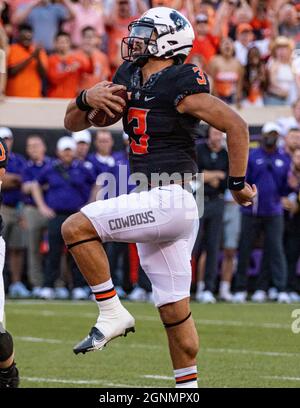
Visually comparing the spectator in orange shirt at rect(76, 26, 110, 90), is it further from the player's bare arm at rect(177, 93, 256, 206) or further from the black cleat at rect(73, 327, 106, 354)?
the black cleat at rect(73, 327, 106, 354)

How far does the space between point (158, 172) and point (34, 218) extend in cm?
727

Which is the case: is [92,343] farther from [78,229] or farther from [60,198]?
[60,198]

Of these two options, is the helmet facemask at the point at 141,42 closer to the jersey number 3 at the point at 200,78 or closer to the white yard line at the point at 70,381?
the jersey number 3 at the point at 200,78

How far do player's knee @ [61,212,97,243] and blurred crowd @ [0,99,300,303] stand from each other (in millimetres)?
6159

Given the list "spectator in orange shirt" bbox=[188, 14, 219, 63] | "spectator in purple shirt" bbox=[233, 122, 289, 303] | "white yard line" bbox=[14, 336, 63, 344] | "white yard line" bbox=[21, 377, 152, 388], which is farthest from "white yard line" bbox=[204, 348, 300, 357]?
"spectator in orange shirt" bbox=[188, 14, 219, 63]

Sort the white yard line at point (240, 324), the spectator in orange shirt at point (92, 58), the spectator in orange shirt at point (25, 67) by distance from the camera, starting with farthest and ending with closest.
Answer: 1. the spectator in orange shirt at point (92, 58)
2. the spectator in orange shirt at point (25, 67)
3. the white yard line at point (240, 324)

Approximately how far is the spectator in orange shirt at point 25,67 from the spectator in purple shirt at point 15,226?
130 cm

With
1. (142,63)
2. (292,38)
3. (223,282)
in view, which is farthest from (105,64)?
(142,63)

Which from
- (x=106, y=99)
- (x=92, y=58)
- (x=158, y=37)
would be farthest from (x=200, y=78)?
(x=92, y=58)

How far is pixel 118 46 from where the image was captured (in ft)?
47.5

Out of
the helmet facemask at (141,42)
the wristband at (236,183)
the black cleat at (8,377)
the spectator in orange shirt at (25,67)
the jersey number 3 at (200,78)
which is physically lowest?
the black cleat at (8,377)

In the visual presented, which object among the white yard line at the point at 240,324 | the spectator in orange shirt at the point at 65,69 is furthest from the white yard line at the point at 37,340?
the spectator in orange shirt at the point at 65,69

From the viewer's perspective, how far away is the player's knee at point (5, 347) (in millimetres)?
5523

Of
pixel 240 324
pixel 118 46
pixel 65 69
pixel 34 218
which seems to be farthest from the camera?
pixel 118 46
